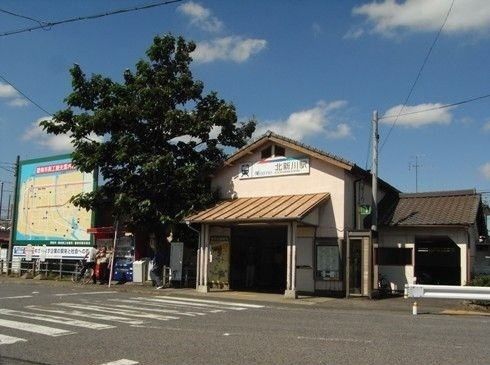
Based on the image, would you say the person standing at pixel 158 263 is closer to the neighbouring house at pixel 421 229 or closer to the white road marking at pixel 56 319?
the neighbouring house at pixel 421 229

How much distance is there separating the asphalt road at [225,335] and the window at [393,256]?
22.4ft

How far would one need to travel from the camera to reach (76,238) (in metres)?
29.1

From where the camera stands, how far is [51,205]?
101 ft

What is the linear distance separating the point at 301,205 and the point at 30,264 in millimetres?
17493

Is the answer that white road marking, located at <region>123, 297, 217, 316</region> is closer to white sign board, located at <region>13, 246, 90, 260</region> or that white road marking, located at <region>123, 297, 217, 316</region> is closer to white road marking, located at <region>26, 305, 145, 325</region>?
white road marking, located at <region>26, 305, 145, 325</region>

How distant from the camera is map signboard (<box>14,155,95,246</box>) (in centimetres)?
2889

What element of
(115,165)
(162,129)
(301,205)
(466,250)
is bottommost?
(466,250)

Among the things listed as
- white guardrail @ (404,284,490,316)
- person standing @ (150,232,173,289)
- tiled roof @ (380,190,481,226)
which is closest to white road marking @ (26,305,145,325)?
white guardrail @ (404,284,490,316)

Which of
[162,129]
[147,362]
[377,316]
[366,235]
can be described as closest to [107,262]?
[162,129]

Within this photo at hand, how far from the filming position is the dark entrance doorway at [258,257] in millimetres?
25141

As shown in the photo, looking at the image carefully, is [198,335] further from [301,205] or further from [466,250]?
[466,250]

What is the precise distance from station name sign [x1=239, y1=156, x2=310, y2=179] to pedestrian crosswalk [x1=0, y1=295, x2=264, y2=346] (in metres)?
6.93

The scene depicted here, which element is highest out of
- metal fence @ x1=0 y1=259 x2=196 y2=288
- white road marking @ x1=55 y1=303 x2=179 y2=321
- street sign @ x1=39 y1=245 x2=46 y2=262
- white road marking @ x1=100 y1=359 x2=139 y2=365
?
street sign @ x1=39 y1=245 x2=46 y2=262

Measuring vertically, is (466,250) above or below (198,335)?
above
